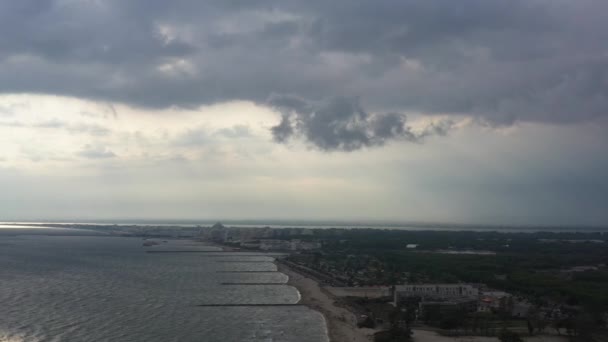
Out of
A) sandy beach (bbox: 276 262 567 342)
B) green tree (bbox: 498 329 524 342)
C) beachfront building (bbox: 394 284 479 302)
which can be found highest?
beachfront building (bbox: 394 284 479 302)

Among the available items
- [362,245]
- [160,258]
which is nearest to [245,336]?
[160,258]

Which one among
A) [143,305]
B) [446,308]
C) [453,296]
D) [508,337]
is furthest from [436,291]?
[143,305]

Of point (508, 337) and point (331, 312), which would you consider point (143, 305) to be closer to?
point (331, 312)

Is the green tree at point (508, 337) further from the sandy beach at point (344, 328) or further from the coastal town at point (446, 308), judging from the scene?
the sandy beach at point (344, 328)

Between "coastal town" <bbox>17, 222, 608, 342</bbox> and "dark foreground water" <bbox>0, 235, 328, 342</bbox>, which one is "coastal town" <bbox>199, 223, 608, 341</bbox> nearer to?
"coastal town" <bbox>17, 222, 608, 342</bbox>

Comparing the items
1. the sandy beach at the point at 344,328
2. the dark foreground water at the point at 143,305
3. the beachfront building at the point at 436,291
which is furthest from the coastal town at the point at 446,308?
the dark foreground water at the point at 143,305

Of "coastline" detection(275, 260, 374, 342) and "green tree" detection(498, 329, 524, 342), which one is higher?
"green tree" detection(498, 329, 524, 342)

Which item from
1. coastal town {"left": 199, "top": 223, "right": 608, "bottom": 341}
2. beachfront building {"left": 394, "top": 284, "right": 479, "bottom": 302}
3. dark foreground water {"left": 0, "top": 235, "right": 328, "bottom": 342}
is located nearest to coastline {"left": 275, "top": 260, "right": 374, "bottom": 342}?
coastal town {"left": 199, "top": 223, "right": 608, "bottom": 341}

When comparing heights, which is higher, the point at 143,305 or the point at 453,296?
the point at 453,296
